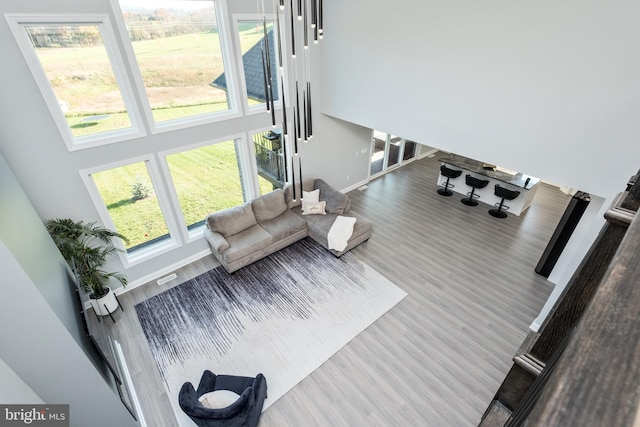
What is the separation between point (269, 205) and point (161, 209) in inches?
80.3

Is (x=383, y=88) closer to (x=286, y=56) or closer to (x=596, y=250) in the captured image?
(x=286, y=56)

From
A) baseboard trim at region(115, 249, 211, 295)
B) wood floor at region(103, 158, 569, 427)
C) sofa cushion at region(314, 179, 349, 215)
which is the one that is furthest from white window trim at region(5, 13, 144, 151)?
sofa cushion at region(314, 179, 349, 215)

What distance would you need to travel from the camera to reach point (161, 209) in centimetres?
535

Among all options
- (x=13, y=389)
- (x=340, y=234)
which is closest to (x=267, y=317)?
(x=340, y=234)

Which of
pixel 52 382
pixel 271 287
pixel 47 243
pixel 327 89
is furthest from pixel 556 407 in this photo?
pixel 327 89

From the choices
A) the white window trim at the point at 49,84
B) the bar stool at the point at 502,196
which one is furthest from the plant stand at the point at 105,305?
the bar stool at the point at 502,196

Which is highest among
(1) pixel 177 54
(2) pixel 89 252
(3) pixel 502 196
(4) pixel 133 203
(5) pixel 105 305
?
(1) pixel 177 54

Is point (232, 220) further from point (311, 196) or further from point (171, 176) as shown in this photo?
point (311, 196)

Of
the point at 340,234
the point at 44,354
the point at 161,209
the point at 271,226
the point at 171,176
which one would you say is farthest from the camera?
the point at 271,226

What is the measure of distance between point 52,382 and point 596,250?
3.52 m

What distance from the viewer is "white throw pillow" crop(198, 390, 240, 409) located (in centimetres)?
325

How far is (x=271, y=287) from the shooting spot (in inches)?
212

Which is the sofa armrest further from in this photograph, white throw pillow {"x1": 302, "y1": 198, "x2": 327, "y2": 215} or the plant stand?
white throw pillow {"x1": 302, "y1": 198, "x2": 327, "y2": 215}

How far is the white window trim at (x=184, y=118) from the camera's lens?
13.4 feet
